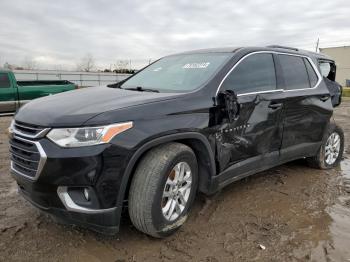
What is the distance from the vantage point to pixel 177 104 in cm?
310

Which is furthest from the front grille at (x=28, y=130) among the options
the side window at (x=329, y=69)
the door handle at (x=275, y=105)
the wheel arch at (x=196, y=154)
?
the side window at (x=329, y=69)

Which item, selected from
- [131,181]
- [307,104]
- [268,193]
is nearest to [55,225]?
[131,181]

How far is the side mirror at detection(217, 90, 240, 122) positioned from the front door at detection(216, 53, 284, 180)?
76 millimetres

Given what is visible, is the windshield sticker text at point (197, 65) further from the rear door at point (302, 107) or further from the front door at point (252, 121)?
the rear door at point (302, 107)

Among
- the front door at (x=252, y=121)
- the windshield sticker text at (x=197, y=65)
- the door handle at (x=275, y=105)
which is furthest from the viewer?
the door handle at (x=275, y=105)

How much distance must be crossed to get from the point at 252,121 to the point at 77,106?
6.24 ft

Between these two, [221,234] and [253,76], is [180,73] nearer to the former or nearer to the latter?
[253,76]

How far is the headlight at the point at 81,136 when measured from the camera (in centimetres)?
261

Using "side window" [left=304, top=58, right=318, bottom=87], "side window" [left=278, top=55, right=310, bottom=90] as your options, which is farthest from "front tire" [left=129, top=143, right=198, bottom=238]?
"side window" [left=304, top=58, right=318, bottom=87]

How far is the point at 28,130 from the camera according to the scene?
2.83 meters

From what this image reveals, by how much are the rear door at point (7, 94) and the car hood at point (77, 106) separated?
312 inches

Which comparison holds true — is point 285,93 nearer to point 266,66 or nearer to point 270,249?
point 266,66

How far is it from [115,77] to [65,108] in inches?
1352

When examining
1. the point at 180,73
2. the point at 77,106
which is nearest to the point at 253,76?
the point at 180,73
